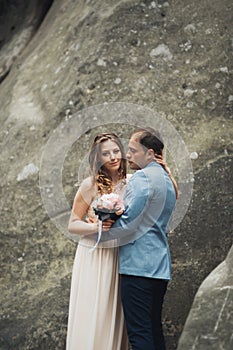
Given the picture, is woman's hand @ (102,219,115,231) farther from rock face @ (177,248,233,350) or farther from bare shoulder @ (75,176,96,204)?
rock face @ (177,248,233,350)

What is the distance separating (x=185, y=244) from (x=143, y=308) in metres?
1.22

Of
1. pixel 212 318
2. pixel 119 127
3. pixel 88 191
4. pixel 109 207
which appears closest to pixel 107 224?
pixel 109 207

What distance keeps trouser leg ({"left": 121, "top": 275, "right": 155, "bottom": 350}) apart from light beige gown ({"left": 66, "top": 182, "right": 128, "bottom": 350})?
28 cm

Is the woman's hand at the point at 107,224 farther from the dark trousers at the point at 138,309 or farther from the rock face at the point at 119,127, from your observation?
the rock face at the point at 119,127

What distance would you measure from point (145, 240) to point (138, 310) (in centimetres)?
45

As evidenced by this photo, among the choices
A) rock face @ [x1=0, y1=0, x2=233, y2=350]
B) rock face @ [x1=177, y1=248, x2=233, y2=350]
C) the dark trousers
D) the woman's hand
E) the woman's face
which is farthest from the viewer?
rock face @ [x1=0, y1=0, x2=233, y2=350]

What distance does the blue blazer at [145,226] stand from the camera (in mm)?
5297

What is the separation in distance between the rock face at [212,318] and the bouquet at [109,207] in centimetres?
72

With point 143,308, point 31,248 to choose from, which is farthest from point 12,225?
point 143,308

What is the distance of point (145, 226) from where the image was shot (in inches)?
212

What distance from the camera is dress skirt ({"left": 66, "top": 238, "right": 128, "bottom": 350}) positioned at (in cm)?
557

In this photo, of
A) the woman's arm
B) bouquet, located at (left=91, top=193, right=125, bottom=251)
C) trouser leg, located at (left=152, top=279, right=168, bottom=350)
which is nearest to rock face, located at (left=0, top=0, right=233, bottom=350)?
A: trouser leg, located at (left=152, top=279, right=168, bottom=350)

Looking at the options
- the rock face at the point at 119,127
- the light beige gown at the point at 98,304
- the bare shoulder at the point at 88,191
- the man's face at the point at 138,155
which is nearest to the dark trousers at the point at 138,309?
the light beige gown at the point at 98,304

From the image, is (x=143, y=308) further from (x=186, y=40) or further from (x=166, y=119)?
(x=186, y=40)
